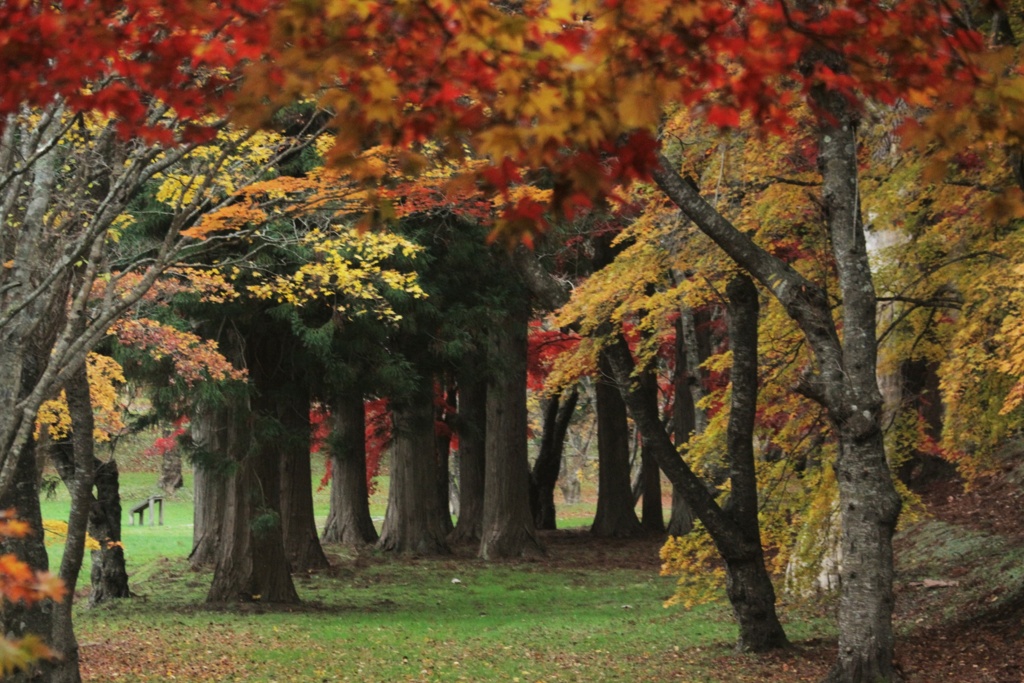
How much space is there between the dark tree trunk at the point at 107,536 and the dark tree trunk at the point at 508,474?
25.5 ft

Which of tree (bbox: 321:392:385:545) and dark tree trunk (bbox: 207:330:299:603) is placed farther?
tree (bbox: 321:392:385:545)

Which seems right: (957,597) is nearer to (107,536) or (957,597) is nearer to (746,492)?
(746,492)

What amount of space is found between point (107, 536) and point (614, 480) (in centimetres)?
1373

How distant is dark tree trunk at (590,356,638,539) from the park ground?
5.61 meters

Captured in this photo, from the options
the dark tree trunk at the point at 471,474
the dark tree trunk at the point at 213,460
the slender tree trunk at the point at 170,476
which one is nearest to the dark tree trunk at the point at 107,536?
the dark tree trunk at the point at 213,460

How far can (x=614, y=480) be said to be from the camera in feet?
94.5

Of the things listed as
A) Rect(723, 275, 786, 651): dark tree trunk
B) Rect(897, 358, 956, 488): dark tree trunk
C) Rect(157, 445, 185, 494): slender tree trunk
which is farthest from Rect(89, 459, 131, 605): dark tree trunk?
Rect(157, 445, 185, 494): slender tree trunk

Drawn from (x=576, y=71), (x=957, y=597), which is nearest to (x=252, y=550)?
(x=957, y=597)

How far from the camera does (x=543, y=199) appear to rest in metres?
10.7

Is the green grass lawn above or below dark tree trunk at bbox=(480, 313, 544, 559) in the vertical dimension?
below

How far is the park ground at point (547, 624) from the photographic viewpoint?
423 inches

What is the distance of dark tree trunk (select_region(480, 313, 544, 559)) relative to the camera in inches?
950

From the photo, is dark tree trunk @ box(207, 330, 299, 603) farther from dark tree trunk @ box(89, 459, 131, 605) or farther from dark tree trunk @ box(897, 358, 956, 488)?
dark tree trunk @ box(897, 358, 956, 488)

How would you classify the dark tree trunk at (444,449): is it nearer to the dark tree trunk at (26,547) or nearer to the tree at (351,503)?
the tree at (351,503)
